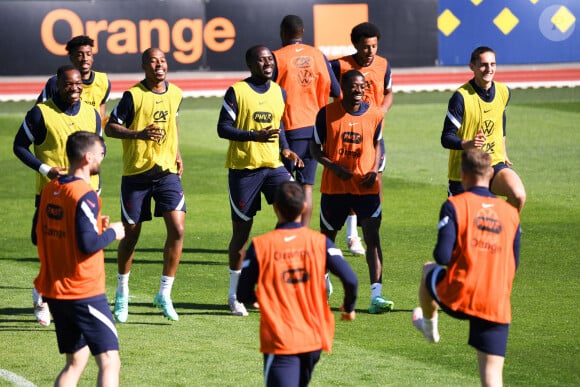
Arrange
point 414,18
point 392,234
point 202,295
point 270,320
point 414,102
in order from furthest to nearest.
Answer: point 414,18 < point 414,102 < point 392,234 < point 202,295 < point 270,320

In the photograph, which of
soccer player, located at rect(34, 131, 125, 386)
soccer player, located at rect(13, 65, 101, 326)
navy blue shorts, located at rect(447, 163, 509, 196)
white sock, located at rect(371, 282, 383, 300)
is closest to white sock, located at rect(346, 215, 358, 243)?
navy blue shorts, located at rect(447, 163, 509, 196)

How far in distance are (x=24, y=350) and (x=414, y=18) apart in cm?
2171

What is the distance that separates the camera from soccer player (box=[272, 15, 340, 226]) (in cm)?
1302

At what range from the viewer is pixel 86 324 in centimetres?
799

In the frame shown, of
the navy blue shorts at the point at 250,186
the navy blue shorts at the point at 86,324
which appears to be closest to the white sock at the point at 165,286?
the navy blue shorts at the point at 250,186

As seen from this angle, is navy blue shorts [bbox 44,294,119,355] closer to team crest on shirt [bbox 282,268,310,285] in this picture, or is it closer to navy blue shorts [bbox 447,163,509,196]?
team crest on shirt [bbox 282,268,310,285]

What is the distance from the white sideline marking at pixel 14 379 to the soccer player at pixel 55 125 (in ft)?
5.77

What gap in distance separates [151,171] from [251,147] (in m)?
1.04

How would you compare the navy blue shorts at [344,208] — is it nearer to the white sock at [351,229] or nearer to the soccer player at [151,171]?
the soccer player at [151,171]

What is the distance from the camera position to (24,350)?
34.5ft

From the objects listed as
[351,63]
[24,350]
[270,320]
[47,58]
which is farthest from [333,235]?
[47,58]

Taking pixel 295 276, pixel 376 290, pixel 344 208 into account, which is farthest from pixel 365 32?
pixel 295 276

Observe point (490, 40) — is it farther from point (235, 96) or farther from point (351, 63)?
point (235, 96)

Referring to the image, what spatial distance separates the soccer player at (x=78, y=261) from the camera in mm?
7914
